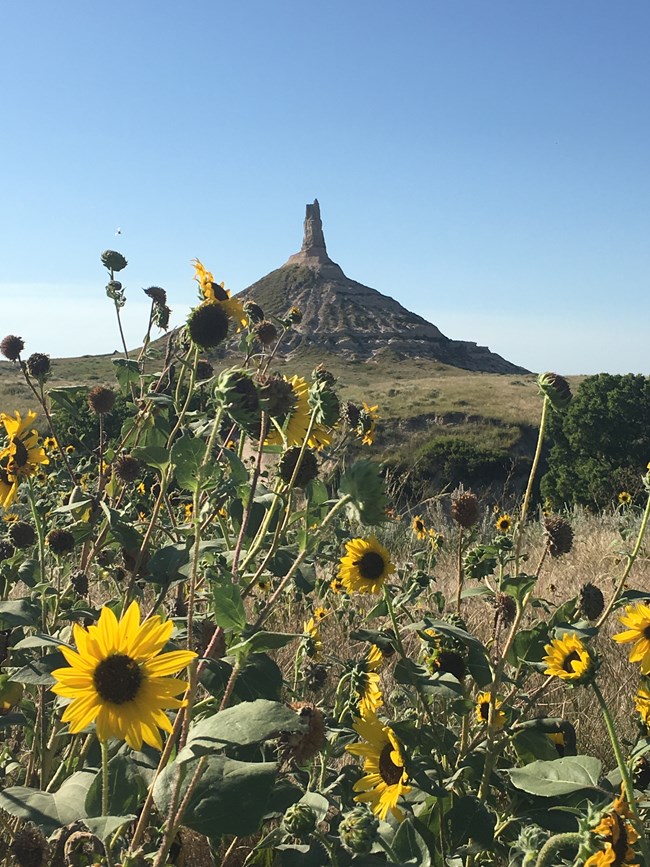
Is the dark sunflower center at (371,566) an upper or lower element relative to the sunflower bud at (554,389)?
lower

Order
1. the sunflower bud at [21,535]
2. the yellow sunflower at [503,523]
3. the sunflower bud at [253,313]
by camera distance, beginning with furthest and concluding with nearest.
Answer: the yellow sunflower at [503,523], the sunflower bud at [253,313], the sunflower bud at [21,535]

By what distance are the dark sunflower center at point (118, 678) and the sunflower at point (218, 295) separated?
1.52 meters

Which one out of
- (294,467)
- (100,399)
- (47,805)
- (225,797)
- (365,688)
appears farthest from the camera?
(100,399)

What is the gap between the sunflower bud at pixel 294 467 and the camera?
1.73 meters

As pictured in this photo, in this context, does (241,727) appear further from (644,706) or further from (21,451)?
(21,451)

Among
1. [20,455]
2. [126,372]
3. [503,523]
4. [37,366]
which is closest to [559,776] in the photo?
[126,372]

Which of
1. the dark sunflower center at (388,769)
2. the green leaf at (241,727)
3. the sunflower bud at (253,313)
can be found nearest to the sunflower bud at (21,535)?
the sunflower bud at (253,313)

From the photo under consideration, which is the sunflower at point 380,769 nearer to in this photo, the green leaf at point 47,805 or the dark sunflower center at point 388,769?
the dark sunflower center at point 388,769

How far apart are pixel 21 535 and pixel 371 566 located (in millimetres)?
1383

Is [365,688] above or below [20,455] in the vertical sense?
below

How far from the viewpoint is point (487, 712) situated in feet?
7.08

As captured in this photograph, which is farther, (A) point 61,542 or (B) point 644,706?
(A) point 61,542

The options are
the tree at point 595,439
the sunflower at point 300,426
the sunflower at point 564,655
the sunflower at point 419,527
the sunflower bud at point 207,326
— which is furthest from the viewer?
the tree at point 595,439

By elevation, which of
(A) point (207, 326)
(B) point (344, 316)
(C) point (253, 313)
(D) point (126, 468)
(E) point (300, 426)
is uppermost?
(B) point (344, 316)
